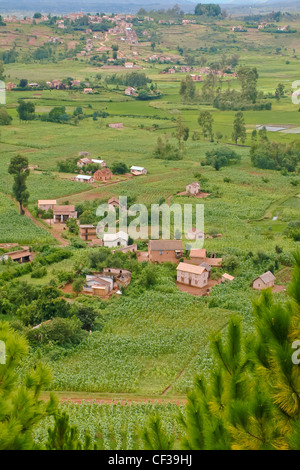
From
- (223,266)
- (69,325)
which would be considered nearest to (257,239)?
(223,266)

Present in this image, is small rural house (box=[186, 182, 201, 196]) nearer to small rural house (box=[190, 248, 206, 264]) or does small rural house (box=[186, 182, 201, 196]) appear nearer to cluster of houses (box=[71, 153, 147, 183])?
cluster of houses (box=[71, 153, 147, 183])

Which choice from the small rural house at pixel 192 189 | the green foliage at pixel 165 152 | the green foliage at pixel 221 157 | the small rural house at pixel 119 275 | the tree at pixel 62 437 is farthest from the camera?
the green foliage at pixel 165 152

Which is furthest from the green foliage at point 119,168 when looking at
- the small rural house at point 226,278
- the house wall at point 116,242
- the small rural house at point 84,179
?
the small rural house at point 226,278

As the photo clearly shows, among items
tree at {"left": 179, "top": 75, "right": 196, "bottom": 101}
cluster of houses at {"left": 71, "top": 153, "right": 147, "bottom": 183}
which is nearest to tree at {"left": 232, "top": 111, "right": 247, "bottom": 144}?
cluster of houses at {"left": 71, "top": 153, "right": 147, "bottom": 183}

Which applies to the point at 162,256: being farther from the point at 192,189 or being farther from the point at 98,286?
the point at 192,189

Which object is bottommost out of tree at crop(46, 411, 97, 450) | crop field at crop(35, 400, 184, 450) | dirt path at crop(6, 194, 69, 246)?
dirt path at crop(6, 194, 69, 246)

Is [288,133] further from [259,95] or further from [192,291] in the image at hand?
[192,291]

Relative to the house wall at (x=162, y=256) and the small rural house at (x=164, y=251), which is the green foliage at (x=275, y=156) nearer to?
the small rural house at (x=164, y=251)
